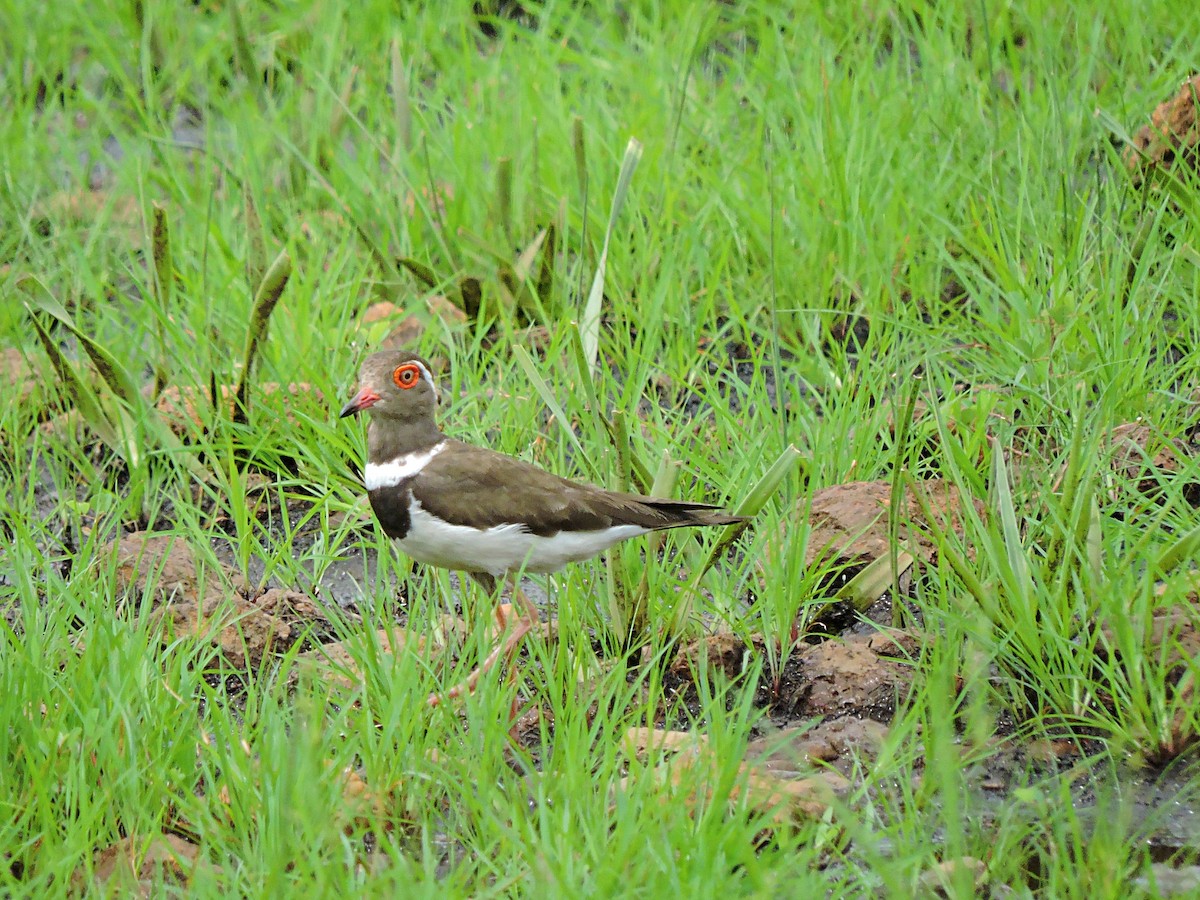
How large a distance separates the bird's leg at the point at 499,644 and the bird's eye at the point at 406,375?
0.57 meters

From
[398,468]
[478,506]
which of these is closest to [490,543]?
[478,506]

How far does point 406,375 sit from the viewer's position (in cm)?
410

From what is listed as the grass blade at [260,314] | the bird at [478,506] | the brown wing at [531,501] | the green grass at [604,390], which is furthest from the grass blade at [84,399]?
the brown wing at [531,501]

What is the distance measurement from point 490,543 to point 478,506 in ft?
0.35

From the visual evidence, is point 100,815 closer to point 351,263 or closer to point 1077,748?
point 1077,748

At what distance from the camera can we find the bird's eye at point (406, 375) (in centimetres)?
408

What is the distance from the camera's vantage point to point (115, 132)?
6637mm

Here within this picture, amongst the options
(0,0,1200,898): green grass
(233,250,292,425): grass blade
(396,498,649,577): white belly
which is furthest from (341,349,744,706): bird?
(233,250,292,425): grass blade

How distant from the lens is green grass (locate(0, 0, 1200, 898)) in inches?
124

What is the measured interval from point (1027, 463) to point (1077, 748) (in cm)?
105

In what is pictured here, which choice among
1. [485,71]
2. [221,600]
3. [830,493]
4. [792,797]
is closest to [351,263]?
[485,71]

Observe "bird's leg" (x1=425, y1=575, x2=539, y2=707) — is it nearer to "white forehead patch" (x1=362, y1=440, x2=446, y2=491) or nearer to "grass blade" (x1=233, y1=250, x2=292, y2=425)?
"white forehead patch" (x1=362, y1=440, x2=446, y2=491)

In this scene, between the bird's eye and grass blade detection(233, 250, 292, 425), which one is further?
grass blade detection(233, 250, 292, 425)

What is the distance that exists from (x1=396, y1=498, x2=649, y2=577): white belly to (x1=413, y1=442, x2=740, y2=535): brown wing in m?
0.02
